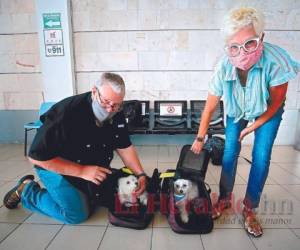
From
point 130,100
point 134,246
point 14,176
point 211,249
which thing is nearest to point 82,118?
point 134,246

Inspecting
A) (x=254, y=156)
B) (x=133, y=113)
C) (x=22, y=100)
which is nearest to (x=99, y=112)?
(x=254, y=156)

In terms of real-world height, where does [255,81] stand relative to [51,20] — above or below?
below

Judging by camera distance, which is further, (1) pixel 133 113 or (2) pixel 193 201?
(1) pixel 133 113

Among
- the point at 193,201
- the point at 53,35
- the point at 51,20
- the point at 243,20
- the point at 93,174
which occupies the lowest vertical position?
the point at 193,201

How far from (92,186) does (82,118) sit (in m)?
0.43

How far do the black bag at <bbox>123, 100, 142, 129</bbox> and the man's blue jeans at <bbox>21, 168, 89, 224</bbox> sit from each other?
148cm

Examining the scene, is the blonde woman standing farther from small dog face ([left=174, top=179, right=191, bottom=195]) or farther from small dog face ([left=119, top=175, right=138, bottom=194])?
small dog face ([left=119, top=175, right=138, bottom=194])

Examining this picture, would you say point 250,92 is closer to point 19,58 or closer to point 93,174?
point 93,174

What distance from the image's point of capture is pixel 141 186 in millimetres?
1387

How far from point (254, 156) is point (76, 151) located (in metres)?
1.03

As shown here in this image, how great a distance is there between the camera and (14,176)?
2.16 metres

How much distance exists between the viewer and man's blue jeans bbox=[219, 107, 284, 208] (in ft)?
4.14

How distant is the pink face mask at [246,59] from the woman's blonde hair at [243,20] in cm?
8

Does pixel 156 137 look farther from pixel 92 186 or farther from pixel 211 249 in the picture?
pixel 211 249
